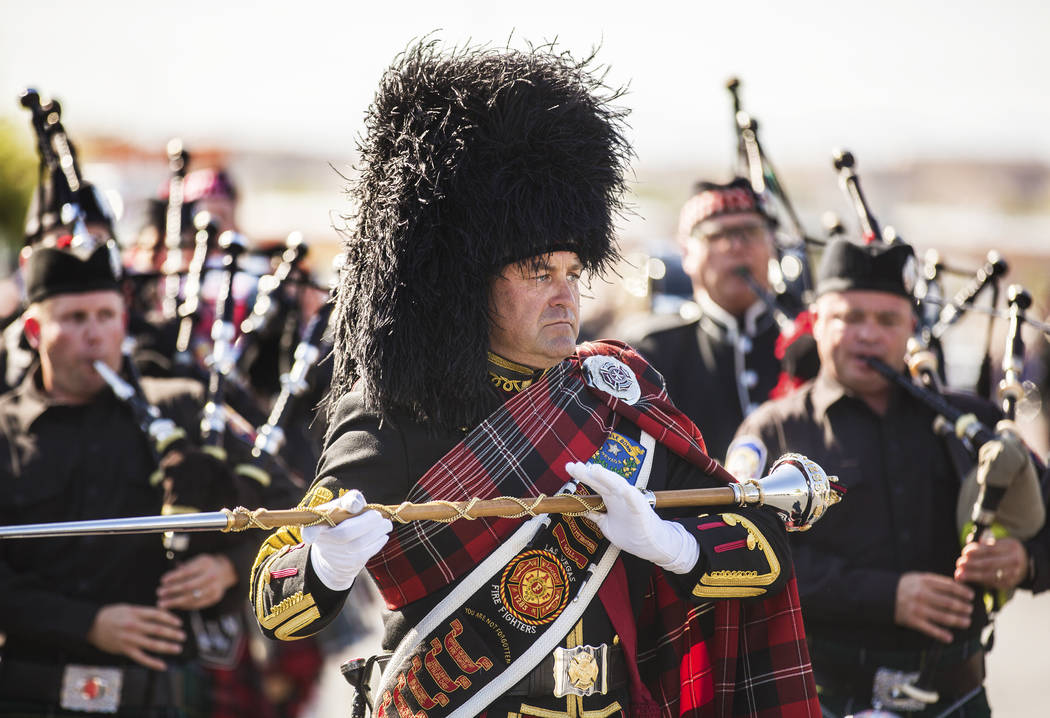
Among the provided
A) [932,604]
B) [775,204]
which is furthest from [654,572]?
[775,204]

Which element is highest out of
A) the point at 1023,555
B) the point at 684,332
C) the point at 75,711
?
the point at 684,332

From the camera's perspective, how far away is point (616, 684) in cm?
267

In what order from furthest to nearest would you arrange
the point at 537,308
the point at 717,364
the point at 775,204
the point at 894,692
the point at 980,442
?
the point at 775,204 → the point at 717,364 → the point at 894,692 → the point at 980,442 → the point at 537,308

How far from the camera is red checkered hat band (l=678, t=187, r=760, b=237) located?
17.5 ft

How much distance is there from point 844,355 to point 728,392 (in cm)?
117

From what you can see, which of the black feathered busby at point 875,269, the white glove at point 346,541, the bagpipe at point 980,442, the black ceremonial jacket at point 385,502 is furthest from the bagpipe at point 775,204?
the white glove at point 346,541

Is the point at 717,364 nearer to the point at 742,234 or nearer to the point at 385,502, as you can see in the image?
the point at 742,234

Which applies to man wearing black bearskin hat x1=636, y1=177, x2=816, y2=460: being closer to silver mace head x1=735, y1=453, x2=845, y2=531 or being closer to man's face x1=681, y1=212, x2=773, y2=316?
man's face x1=681, y1=212, x2=773, y2=316

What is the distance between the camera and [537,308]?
2658 millimetres

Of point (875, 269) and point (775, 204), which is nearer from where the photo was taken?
point (875, 269)

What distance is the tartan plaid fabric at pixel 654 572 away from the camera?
8.48 ft

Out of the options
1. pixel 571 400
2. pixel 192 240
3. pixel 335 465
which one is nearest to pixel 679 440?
pixel 571 400

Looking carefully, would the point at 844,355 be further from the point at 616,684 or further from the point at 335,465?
the point at 335,465

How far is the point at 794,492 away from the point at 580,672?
565 mm
